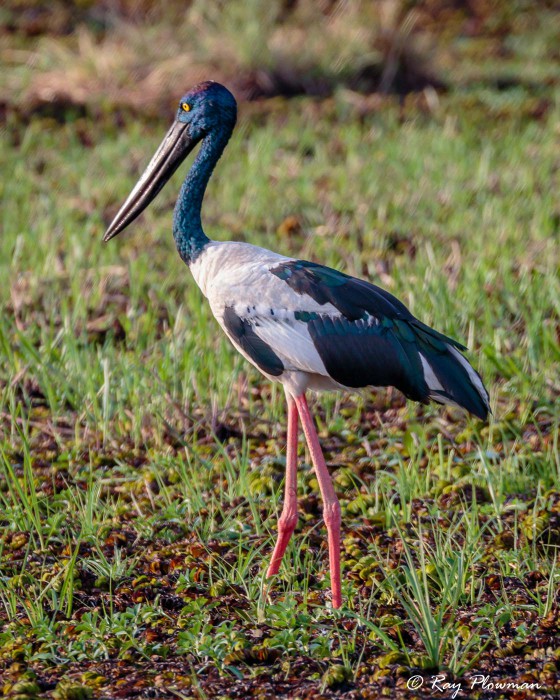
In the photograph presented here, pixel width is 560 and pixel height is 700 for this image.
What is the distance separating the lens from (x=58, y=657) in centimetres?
337

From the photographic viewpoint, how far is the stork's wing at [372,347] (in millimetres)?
3916

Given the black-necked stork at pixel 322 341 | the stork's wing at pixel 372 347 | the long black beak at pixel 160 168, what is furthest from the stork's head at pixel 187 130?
the stork's wing at pixel 372 347

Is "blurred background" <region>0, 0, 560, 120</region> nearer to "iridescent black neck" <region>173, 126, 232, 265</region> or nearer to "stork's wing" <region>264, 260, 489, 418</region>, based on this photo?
"iridescent black neck" <region>173, 126, 232, 265</region>

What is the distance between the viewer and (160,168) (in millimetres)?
4570

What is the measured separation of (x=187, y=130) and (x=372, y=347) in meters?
1.17

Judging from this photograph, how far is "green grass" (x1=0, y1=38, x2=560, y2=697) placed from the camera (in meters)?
3.43

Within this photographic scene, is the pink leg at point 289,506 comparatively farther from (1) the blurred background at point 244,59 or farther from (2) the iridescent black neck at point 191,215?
(1) the blurred background at point 244,59

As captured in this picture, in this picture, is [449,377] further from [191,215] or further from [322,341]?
[191,215]

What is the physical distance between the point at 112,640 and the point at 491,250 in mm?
3919

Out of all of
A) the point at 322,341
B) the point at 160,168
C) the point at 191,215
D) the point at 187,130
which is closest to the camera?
the point at 322,341

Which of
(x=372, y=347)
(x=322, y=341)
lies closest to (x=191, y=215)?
(x=322, y=341)

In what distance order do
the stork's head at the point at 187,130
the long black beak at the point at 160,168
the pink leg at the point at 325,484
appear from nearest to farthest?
the pink leg at the point at 325,484 < the stork's head at the point at 187,130 < the long black beak at the point at 160,168

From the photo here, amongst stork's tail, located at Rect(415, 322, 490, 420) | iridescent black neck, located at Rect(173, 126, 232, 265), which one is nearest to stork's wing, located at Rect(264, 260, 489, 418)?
stork's tail, located at Rect(415, 322, 490, 420)

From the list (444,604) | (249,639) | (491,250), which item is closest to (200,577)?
(249,639)
